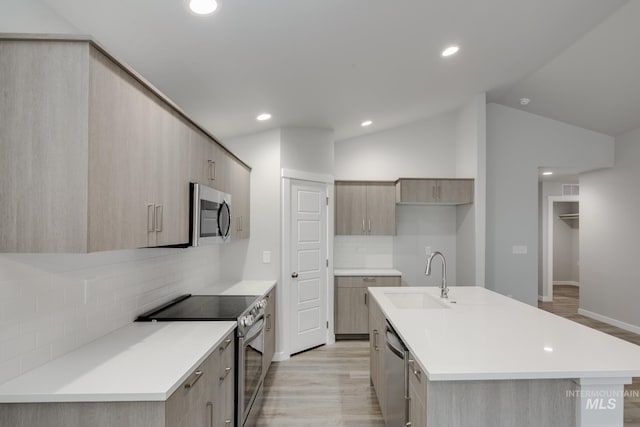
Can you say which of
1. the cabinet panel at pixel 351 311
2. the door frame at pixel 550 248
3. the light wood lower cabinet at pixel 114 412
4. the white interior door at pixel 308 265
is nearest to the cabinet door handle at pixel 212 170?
the light wood lower cabinet at pixel 114 412

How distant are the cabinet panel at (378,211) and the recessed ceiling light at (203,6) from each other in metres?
3.46

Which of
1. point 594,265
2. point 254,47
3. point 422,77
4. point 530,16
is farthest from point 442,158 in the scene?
point 254,47

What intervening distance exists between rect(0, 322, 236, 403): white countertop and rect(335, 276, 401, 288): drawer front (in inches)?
110

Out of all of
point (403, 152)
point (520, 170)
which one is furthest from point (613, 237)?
point (403, 152)

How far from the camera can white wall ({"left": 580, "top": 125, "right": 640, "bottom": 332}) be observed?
189 inches

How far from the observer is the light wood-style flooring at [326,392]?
2.72 meters

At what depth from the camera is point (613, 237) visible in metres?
5.12

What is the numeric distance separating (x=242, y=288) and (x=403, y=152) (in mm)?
3301

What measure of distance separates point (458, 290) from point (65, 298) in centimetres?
290

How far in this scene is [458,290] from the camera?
3119mm

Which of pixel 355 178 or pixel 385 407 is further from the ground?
pixel 355 178

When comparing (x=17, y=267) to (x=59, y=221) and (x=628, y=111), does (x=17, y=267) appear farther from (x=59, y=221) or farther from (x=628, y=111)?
(x=628, y=111)

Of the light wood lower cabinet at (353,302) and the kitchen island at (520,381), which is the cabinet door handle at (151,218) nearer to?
the kitchen island at (520,381)

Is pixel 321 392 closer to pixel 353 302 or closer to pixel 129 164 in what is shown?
pixel 353 302
